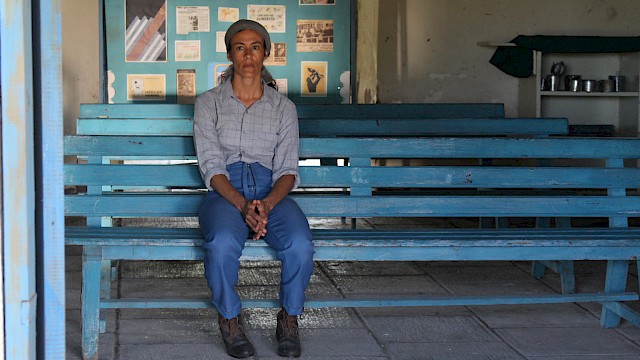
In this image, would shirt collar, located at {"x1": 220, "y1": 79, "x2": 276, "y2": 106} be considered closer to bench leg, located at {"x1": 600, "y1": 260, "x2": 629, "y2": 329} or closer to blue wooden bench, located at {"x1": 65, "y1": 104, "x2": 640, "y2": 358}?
blue wooden bench, located at {"x1": 65, "y1": 104, "x2": 640, "y2": 358}

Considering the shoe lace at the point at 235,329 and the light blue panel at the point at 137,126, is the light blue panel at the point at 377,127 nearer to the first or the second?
the light blue panel at the point at 137,126

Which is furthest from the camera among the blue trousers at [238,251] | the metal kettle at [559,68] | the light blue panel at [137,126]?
the metal kettle at [559,68]

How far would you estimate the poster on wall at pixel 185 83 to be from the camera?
7254 mm

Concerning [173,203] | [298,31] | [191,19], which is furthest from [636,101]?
[173,203]

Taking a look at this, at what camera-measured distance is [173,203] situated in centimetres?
430

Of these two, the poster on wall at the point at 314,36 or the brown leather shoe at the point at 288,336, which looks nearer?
the brown leather shoe at the point at 288,336

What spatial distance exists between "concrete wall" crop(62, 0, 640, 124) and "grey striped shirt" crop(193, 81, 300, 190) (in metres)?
6.18

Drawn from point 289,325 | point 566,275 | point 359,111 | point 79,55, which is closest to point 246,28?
point 289,325

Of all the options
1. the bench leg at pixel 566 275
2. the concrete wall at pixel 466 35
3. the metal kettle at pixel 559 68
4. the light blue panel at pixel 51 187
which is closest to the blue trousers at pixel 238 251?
the bench leg at pixel 566 275

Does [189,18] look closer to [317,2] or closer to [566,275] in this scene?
[317,2]

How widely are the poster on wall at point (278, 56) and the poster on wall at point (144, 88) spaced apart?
87 centimetres

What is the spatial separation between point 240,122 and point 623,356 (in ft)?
6.53

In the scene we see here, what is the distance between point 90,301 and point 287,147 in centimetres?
112

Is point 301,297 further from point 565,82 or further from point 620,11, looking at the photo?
point 620,11
